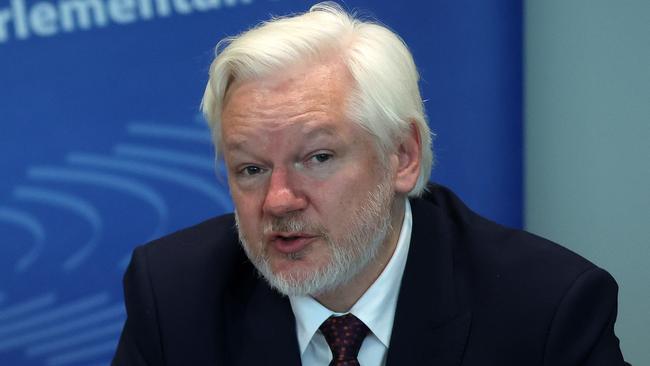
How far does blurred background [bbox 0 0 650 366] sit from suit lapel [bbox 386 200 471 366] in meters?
0.79

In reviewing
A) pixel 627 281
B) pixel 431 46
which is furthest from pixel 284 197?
pixel 627 281

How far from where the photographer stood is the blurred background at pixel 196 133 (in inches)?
109

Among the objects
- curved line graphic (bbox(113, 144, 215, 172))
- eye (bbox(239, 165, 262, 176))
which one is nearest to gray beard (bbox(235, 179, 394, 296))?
eye (bbox(239, 165, 262, 176))

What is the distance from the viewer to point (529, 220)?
3.26 m

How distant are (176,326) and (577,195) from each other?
55.0 inches

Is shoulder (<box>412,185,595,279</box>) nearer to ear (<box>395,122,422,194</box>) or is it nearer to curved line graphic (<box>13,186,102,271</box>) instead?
ear (<box>395,122,422,194</box>)

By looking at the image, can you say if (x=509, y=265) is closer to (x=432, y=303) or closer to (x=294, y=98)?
(x=432, y=303)

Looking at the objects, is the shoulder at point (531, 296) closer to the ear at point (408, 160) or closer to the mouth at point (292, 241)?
the ear at point (408, 160)

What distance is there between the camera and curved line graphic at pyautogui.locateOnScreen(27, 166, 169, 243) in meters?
Answer: 2.79

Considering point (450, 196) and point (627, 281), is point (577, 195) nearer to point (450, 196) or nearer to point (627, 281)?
point (627, 281)

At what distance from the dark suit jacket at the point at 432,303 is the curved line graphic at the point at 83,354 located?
0.68 metres

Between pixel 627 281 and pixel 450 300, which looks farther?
pixel 627 281

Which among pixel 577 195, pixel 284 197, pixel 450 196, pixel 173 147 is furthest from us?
pixel 577 195

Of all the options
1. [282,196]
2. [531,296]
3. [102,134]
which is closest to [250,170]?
[282,196]
